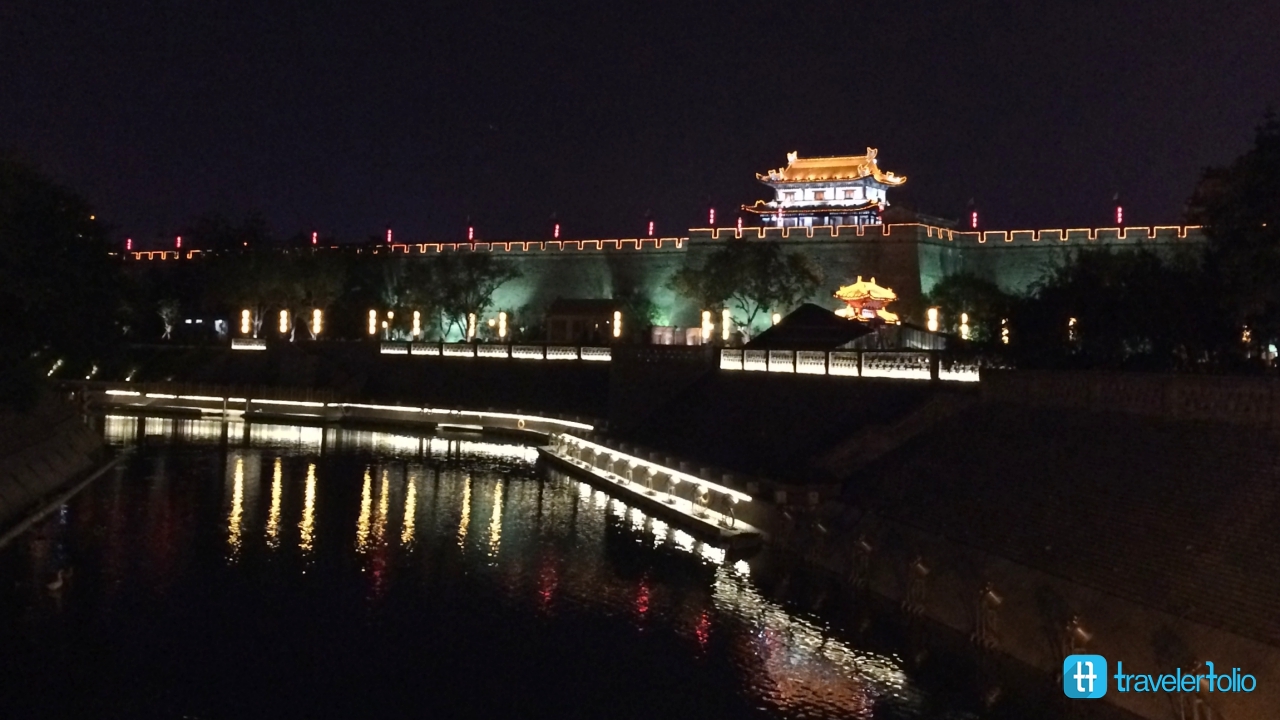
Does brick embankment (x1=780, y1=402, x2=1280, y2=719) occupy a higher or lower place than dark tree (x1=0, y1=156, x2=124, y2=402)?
lower

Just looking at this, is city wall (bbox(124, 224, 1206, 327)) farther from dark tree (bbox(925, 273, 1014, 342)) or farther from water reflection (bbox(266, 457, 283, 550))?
water reflection (bbox(266, 457, 283, 550))

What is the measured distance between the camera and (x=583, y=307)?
67250 mm

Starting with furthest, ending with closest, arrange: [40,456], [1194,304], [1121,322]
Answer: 1. [40,456]
2. [1121,322]
3. [1194,304]

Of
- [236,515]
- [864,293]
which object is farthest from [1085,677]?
[864,293]

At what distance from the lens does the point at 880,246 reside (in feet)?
212

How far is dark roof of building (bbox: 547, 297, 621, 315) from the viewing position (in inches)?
2625

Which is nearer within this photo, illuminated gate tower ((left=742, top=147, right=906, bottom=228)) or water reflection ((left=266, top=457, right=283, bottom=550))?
water reflection ((left=266, top=457, right=283, bottom=550))

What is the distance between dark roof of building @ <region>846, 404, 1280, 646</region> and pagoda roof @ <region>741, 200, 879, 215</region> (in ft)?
164

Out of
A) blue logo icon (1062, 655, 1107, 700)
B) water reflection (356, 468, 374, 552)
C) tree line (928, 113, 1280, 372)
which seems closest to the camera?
blue logo icon (1062, 655, 1107, 700)

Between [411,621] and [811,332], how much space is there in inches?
964

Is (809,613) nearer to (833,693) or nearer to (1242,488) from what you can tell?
(833,693)

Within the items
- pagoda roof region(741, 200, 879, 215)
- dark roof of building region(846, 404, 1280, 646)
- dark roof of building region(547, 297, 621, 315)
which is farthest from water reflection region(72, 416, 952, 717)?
pagoda roof region(741, 200, 879, 215)

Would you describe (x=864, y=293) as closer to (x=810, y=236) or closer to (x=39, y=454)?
(x=810, y=236)

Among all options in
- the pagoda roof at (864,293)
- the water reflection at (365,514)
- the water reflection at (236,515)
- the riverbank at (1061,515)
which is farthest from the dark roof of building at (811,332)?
the water reflection at (236,515)
